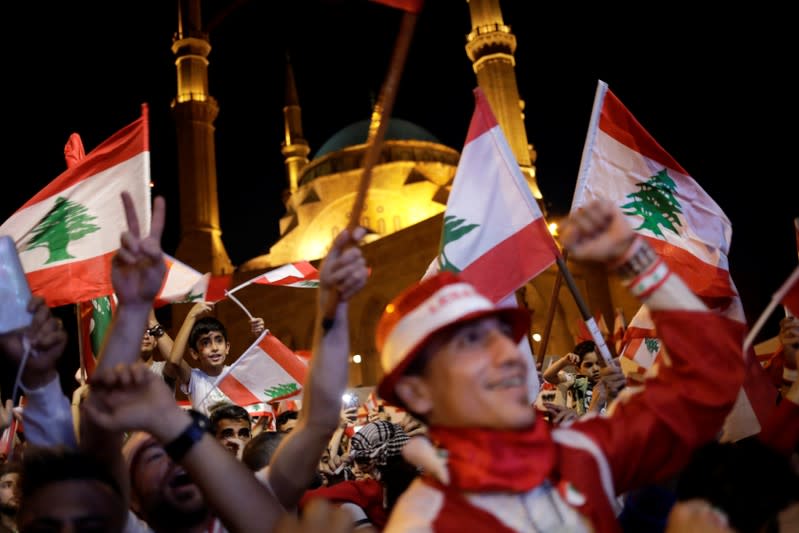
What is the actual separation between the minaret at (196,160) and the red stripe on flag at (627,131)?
27.8m

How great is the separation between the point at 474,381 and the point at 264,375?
4961 millimetres

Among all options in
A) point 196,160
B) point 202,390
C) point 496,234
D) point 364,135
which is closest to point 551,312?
point 496,234

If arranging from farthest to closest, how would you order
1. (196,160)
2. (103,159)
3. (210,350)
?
(196,160) → (210,350) → (103,159)

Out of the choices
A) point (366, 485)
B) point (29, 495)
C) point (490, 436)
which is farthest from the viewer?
point (366, 485)

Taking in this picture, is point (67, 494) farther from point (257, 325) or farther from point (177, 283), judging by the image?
point (257, 325)

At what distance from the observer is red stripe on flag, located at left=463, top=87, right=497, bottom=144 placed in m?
4.70

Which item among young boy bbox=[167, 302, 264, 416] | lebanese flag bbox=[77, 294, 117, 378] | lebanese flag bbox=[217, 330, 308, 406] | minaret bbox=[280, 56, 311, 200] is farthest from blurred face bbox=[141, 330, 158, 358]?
minaret bbox=[280, 56, 311, 200]

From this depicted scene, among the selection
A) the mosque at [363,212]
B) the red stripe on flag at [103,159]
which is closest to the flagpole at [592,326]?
the red stripe on flag at [103,159]

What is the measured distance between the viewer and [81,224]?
489 cm

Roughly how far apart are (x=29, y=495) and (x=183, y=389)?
370 cm

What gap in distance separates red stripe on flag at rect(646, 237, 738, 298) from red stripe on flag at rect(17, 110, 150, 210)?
3446mm

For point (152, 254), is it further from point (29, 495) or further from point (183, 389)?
point (183, 389)

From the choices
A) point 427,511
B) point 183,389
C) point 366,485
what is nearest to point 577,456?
point 427,511

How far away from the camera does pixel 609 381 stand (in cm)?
364
